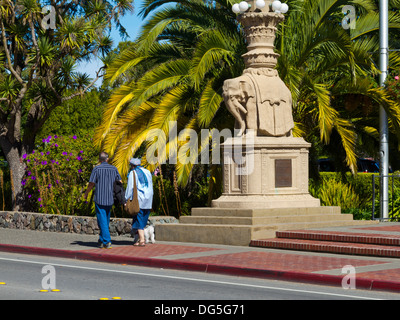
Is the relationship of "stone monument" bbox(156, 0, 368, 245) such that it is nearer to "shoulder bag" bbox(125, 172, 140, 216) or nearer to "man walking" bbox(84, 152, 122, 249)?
"shoulder bag" bbox(125, 172, 140, 216)

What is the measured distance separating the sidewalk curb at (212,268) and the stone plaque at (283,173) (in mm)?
4759

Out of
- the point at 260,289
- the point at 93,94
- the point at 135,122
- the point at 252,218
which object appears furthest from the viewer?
the point at 93,94

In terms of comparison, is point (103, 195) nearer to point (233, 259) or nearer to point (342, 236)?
point (233, 259)

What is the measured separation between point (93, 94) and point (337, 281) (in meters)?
43.8

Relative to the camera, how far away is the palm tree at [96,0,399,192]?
19.2 metres

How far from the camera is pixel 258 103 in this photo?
1777 cm

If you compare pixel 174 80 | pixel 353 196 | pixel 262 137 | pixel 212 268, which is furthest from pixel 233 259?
pixel 353 196

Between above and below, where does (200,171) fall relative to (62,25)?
below

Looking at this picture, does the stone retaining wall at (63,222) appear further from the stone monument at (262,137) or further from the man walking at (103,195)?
the stone monument at (262,137)
